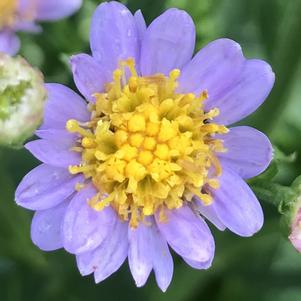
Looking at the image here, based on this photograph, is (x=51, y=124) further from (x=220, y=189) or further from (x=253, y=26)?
(x=253, y=26)

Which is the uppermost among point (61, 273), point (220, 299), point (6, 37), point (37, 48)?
point (6, 37)

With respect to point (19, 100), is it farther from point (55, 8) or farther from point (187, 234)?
point (55, 8)

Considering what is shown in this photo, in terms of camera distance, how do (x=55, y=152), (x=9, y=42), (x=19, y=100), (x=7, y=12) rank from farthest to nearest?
(x=7, y=12)
(x=9, y=42)
(x=55, y=152)
(x=19, y=100)

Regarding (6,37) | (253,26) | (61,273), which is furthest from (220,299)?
(6,37)

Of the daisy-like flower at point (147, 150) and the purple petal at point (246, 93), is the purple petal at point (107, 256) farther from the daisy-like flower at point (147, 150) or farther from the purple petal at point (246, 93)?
the purple petal at point (246, 93)

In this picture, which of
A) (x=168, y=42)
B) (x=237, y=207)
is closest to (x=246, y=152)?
(x=237, y=207)

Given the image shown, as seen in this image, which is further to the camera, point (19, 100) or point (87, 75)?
point (87, 75)
